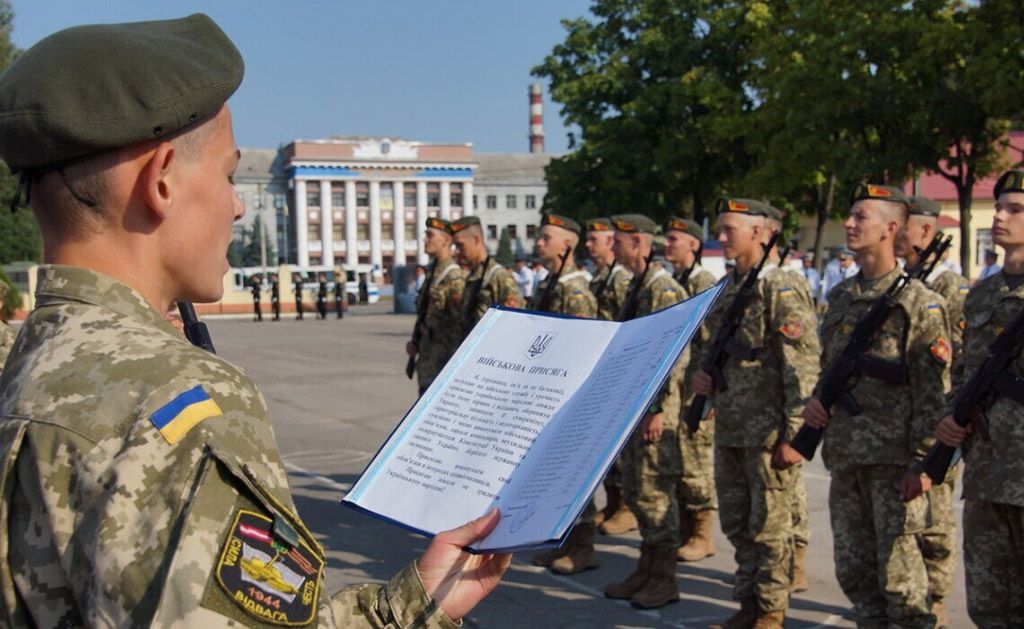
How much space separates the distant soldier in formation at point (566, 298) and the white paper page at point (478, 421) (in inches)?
151

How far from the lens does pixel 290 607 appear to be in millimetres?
1130

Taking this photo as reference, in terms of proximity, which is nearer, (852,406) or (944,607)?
(852,406)

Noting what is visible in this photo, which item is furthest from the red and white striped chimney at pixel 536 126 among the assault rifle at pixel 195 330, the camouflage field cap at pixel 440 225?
the assault rifle at pixel 195 330

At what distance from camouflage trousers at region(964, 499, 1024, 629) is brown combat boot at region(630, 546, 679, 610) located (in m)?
1.75

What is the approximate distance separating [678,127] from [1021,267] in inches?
1151

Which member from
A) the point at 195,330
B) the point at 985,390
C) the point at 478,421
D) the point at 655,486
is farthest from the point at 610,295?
the point at 478,421

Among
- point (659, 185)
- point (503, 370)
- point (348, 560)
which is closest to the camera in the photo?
point (503, 370)

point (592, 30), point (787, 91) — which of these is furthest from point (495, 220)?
point (787, 91)

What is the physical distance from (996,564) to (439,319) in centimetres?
487

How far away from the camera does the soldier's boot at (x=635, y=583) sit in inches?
218

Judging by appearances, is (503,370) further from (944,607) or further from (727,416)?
(944,607)

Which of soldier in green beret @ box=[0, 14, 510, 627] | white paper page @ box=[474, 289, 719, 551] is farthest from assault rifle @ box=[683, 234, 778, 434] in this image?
soldier in green beret @ box=[0, 14, 510, 627]

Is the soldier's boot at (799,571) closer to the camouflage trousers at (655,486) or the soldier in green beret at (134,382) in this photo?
the camouflage trousers at (655,486)

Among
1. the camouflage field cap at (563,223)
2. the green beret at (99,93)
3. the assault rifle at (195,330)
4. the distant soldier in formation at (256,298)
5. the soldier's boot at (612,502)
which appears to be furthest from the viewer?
the distant soldier in formation at (256,298)
